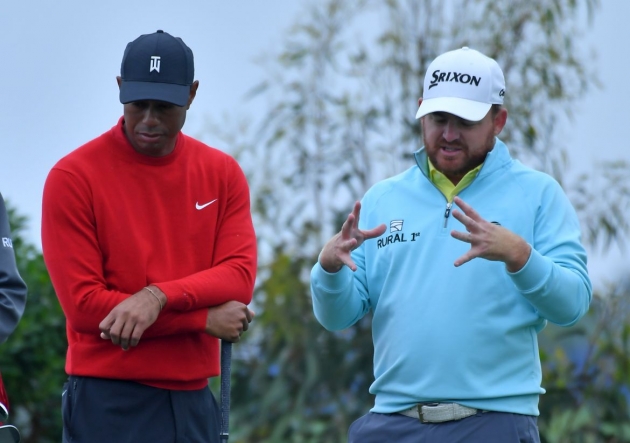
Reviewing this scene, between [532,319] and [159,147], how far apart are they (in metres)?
1.29

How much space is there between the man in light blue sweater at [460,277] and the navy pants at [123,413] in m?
0.55

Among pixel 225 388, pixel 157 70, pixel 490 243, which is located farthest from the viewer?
pixel 225 388

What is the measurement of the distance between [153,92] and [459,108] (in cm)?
96

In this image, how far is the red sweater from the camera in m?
3.42

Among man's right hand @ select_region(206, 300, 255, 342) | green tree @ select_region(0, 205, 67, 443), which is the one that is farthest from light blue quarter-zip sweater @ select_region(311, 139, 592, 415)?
green tree @ select_region(0, 205, 67, 443)

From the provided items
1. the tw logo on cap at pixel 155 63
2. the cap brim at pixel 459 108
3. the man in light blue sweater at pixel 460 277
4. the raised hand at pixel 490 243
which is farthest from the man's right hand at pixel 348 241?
the tw logo on cap at pixel 155 63

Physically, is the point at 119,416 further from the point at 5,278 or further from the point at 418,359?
the point at 418,359

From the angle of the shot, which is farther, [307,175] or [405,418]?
[307,175]

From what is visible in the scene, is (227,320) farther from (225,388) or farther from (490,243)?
(490,243)

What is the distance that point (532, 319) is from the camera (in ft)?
10.9

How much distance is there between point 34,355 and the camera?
588cm

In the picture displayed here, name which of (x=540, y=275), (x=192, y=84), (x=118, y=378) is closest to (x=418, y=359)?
(x=540, y=275)

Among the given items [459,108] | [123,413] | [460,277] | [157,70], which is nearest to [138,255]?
[123,413]

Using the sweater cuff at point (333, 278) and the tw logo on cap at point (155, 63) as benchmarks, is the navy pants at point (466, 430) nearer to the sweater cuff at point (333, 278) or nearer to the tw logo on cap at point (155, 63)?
the sweater cuff at point (333, 278)
